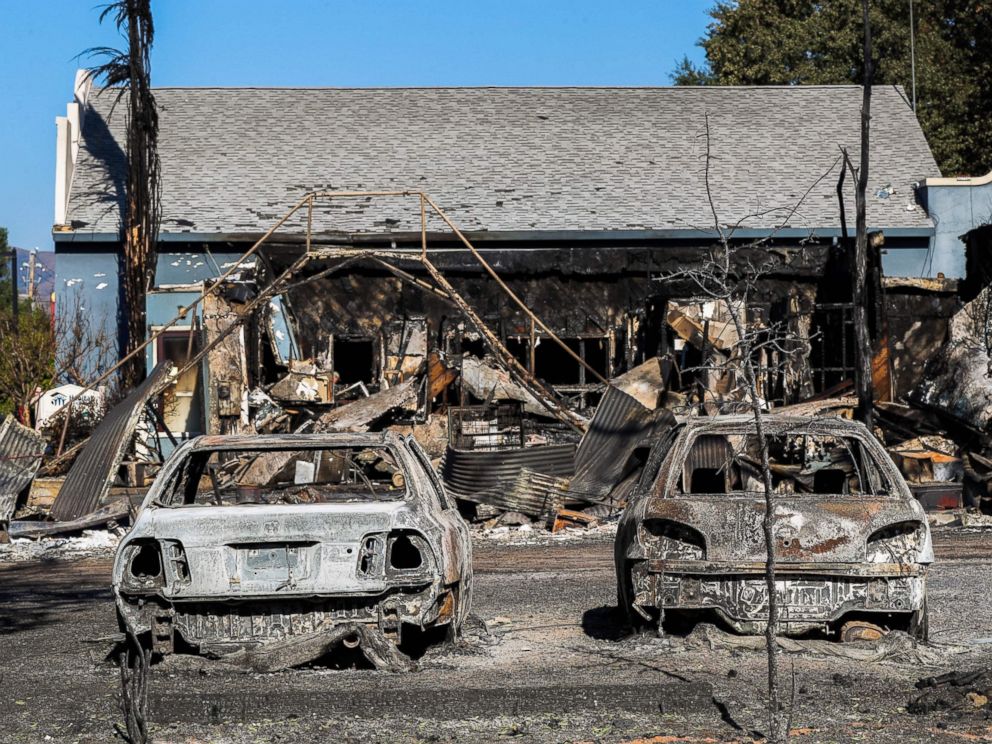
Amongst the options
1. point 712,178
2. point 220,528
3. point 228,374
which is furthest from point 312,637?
point 712,178

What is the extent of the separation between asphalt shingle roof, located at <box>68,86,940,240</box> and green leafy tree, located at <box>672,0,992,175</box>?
7.33 m

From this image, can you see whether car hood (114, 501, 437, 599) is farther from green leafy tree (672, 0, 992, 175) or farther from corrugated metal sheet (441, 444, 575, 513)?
green leafy tree (672, 0, 992, 175)

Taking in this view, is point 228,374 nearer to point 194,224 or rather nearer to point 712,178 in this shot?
point 194,224

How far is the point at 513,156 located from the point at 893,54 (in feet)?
53.9

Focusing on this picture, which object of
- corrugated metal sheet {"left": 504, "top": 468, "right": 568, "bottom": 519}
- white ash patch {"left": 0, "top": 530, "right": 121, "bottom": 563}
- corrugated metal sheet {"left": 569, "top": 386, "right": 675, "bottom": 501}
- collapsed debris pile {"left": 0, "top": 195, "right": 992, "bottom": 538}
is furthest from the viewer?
corrugated metal sheet {"left": 569, "top": 386, "right": 675, "bottom": 501}

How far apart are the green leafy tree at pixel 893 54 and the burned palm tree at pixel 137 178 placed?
836 inches

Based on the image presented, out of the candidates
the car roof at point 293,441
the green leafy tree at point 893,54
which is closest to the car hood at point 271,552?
the car roof at point 293,441

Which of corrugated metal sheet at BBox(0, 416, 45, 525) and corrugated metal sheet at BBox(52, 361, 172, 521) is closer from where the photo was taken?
corrugated metal sheet at BBox(52, 361, 172, 521)

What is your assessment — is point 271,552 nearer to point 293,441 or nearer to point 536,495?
Answer: point 293,441

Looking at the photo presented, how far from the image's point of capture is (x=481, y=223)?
83.6 ft

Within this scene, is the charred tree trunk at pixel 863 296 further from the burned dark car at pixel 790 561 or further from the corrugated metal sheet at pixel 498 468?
the burned dark car at pixel 790 561

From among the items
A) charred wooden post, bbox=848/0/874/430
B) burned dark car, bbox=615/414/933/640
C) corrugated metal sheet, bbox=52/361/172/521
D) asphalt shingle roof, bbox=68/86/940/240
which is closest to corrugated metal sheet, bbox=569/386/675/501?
charred wooden post, bbox=848/0/874/430

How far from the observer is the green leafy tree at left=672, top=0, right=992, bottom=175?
3909 centimetres

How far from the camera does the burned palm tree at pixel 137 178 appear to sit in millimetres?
24938
